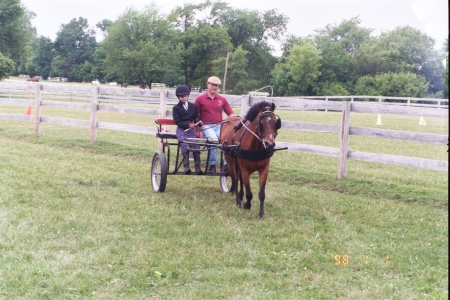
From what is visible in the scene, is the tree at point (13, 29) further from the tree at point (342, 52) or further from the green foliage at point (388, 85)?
the green foliage at point (388, 85)

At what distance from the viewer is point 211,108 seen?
320 inches

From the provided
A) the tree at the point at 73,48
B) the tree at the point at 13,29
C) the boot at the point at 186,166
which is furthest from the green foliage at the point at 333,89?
the boot at the point at 186,166

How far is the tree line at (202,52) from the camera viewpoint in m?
35.4

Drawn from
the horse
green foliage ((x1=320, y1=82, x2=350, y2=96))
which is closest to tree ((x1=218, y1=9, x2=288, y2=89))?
green foliage ((x1=320, y1=82, x2=350, y2=96))

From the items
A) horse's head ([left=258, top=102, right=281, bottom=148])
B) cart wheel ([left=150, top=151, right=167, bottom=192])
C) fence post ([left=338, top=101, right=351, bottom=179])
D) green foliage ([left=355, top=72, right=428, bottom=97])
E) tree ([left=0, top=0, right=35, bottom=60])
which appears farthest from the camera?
tree ([left=0, top=0, right=35, bottom=60])

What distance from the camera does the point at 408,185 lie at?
8.61 metres

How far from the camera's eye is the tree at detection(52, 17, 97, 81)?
46.6 m

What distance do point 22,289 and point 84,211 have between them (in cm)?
241

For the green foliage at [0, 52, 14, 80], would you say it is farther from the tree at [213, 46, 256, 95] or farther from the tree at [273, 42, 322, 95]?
the tree at [273, 42, 322, 95]

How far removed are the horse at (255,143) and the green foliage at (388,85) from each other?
1789 centimetres

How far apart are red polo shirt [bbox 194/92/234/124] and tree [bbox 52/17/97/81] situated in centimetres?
4017

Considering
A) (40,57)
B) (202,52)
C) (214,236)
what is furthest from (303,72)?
(214,236)

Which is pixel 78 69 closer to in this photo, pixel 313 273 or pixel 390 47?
pixel 390 47
